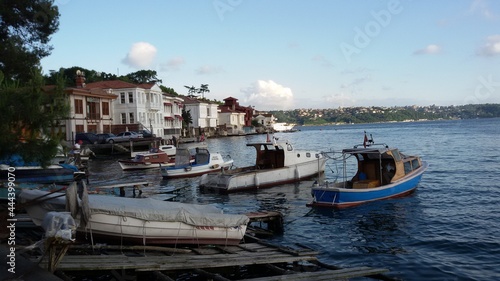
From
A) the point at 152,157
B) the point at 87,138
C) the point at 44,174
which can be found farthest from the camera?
the point at 87,138

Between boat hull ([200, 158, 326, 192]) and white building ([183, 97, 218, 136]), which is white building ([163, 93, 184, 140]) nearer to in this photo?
white building ([183, 97, 218, 136])

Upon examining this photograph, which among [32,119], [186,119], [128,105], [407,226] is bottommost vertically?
[407,226]

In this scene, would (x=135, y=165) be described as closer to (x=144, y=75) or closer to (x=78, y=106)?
(x=78, y=106)

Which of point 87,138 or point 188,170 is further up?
point 87,138

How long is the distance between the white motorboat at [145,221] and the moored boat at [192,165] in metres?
20.7

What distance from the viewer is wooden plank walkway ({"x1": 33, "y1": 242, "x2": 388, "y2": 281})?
9258mm

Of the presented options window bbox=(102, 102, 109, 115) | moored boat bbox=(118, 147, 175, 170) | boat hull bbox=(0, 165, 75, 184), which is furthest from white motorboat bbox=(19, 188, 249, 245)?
window bbox=(102, 102, 109, 115)

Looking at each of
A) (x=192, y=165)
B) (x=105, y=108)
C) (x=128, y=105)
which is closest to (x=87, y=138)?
(x=105, y=108)

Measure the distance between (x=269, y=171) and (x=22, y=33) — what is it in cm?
1579

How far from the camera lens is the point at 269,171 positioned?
2842cm

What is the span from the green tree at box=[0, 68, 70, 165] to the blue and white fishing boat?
43.4 feet

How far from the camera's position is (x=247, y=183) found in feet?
88.9

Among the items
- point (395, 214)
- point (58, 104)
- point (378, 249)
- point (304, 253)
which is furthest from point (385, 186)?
point (58, 104)

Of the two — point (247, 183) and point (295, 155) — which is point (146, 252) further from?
point (295, 155)
